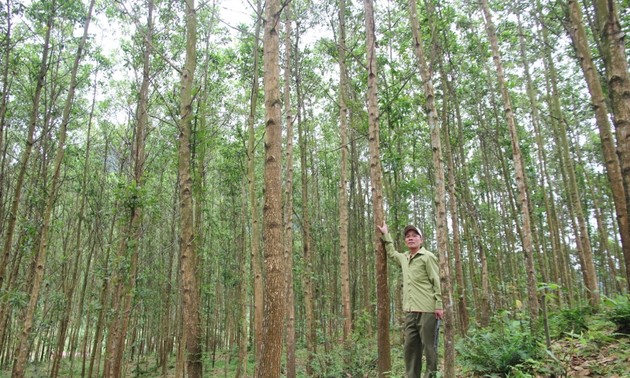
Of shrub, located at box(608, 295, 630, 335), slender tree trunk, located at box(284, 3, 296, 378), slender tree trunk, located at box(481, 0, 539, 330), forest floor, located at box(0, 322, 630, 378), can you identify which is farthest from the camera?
slender tree trunk, located at box(284, 3, 296, 378)

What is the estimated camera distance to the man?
14.0ft

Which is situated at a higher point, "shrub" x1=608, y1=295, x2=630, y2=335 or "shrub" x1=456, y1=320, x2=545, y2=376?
"shrub" x1=608, y1=295, x2=630, y2=335

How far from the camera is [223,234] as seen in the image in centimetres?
1755

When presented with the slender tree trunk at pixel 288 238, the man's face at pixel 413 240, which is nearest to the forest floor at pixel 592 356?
the man's face at pixel 413 240

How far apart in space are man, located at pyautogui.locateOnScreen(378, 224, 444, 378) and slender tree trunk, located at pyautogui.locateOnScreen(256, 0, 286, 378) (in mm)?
1912

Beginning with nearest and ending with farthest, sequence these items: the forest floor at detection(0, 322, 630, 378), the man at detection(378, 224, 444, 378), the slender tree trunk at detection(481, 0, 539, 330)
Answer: the forest floor at detection(0, 322, 630, 378) < the man at detection(378, 224, 444, 378) < the slender tree trunk at detection(481, 0, 539, 330)

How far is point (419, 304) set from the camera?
14.2 feet

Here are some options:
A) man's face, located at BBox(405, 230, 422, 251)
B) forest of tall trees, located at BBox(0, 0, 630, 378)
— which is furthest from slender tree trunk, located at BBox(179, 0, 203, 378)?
man's face, located at BBox(405, 230, 422, 251)

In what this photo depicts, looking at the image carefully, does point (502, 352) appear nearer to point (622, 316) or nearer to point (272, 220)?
point (622, 316)

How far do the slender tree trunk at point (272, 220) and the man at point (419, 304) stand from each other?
6.27 feet

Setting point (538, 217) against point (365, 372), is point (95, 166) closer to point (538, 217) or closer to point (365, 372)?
point (365, 372)

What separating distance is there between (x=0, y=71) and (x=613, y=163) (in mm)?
11205

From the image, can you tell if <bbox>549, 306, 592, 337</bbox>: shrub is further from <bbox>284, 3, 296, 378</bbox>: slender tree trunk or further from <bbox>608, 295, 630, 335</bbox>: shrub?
<bbox>284, 3, 296, 378</bbox>: slender tree trunk

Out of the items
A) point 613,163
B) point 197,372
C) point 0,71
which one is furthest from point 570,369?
point 0,71
